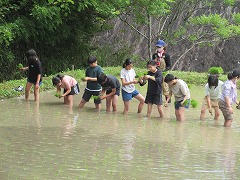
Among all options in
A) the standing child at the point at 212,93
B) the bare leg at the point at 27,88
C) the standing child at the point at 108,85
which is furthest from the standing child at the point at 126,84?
the bare leg at the point at 27,88

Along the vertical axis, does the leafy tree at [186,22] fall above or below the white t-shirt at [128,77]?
above

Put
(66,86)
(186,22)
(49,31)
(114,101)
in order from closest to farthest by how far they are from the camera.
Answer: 1. (114,101)
2. (66,86)
3. (49,31)
4. (186,22)

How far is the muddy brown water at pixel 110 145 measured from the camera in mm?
7035

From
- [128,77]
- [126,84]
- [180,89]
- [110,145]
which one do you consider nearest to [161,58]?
[128,77]

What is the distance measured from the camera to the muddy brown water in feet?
23.1

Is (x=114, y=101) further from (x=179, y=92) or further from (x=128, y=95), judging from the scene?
(x=179, y=92)

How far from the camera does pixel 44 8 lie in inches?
713

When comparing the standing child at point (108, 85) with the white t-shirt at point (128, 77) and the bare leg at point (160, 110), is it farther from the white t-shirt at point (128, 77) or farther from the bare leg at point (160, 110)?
the bare leg at point (160, 110)

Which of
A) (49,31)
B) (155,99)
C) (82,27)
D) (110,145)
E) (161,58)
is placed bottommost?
(110,145)

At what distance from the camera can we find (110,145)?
28.2 ft

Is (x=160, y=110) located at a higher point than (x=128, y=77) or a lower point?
lower

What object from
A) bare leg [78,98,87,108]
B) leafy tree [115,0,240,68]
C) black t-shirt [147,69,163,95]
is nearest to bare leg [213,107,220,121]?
black t-shirt [147,69,163,95]

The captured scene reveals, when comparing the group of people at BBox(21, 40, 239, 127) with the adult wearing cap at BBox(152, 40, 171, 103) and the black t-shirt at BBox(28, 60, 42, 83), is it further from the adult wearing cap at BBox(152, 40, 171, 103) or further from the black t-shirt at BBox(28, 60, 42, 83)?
the adult wearing cap at BBox(152, 40, 171, 103)

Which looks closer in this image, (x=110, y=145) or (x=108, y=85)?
(x=110, y=145)
